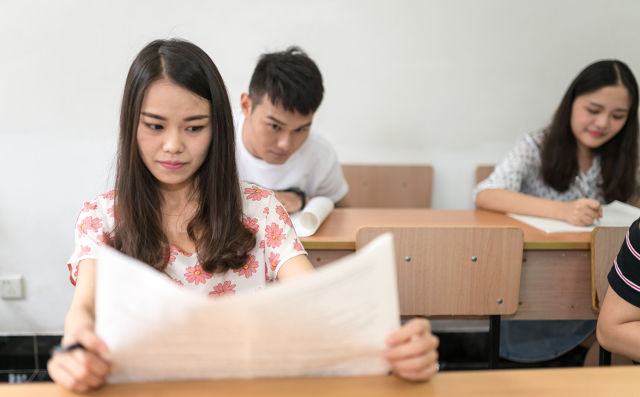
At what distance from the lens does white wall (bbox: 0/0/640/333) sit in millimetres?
2193

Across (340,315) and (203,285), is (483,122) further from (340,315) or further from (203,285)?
(340,315)

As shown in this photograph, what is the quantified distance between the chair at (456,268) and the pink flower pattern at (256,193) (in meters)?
0.32

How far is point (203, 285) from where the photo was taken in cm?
102

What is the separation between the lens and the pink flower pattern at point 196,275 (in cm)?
101

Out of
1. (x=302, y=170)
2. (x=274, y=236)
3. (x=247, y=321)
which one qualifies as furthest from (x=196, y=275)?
(x=302, y=170)

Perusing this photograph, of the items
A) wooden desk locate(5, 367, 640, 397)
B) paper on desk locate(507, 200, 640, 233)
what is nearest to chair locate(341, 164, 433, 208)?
paper on desk locate(507, 200, 640, 233)

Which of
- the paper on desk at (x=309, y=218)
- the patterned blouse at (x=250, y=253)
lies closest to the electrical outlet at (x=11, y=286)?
the paper on desk at (x=309, y=218)

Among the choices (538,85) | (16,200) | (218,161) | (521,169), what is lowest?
(16,200)

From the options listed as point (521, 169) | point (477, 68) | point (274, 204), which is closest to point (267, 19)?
point (477, 68)

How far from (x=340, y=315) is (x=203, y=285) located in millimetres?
539

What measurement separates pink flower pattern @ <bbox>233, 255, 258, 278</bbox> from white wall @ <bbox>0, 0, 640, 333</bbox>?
1380 mm

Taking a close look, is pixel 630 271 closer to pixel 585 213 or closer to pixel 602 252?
pixel 602 252

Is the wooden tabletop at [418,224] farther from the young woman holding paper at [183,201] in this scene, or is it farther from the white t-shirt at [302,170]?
the young woman holding paper at [183,201]

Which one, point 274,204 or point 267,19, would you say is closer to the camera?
point 274,204
